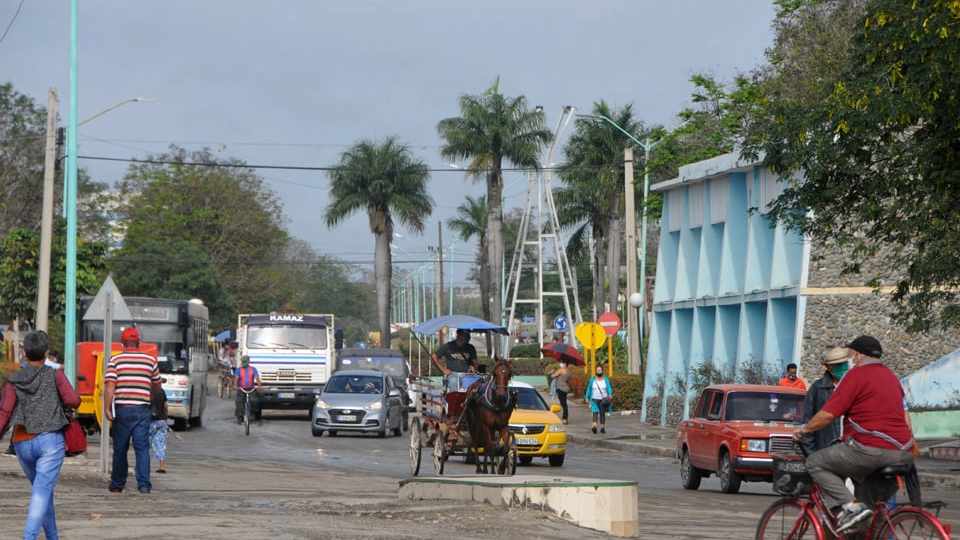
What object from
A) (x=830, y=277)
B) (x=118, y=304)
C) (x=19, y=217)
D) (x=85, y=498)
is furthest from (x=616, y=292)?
(x=85, y=498)

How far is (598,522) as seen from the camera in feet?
40.5

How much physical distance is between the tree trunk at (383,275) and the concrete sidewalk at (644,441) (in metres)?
25.0

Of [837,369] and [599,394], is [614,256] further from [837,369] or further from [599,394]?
[837,369]

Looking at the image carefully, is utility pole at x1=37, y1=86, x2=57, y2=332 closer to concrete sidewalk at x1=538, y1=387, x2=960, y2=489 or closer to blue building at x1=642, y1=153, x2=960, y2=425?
concrete sidewalk at x1=538, y1=387, x2=960, y2=489

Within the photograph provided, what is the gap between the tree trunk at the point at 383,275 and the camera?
70.4 metres

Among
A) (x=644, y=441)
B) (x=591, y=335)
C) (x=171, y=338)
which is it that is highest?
(x=591, y=335)

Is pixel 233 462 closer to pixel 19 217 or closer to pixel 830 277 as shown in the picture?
pixel 830 277

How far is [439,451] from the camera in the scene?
62.7 feet

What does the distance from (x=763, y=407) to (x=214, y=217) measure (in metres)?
69.4

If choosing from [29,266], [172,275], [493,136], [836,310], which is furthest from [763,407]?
[172,275]

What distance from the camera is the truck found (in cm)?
4050

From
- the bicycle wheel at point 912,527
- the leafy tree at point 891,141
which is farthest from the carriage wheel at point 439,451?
the bicycle wheel at point 912,527

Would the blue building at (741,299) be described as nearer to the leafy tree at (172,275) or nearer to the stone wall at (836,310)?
the stone wall at (836,310)

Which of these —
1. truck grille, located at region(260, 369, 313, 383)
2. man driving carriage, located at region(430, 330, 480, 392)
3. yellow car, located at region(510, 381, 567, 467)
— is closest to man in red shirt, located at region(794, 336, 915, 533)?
man driving carriage, located at region(430, 330, 480, 392)
